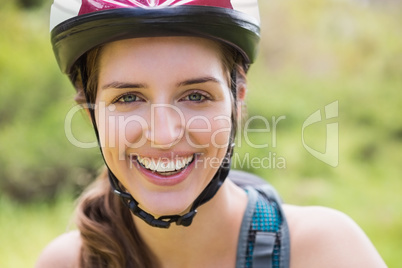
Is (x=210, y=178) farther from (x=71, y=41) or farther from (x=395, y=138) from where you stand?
(x=395, y=138)

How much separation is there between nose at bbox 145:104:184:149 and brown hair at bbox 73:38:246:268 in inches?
14.2

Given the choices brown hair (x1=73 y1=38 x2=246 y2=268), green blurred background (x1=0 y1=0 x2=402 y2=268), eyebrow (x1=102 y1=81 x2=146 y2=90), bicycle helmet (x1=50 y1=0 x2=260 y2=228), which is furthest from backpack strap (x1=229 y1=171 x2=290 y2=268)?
green blurred background (x1=0 y1=0 x2=402 y2=268)

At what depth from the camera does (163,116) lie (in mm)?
1833

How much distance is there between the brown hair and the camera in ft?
7.21

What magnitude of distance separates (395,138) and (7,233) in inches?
213

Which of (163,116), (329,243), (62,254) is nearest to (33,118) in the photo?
(62,254)

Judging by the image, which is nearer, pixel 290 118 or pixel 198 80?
pixel 198 80

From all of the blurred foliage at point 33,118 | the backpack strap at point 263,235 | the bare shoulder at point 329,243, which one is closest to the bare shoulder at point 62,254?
the backpack strap at point 263,235

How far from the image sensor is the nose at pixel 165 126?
1832mm

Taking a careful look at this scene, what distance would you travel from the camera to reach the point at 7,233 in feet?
16.1

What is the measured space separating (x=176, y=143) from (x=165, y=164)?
101 millimetres

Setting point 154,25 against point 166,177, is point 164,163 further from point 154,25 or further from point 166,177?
point 154,25

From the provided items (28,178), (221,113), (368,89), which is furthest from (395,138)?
(221,113)

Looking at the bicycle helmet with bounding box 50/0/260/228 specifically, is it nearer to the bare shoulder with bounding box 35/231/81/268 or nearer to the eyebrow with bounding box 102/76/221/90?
the eyebrow with bounding box 102/76/221/90
